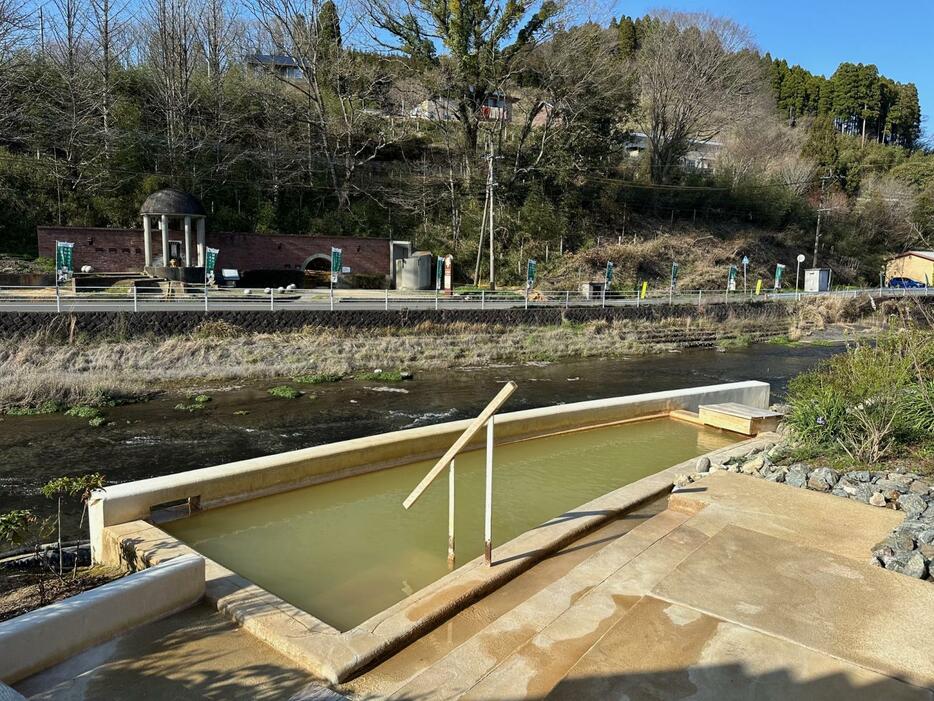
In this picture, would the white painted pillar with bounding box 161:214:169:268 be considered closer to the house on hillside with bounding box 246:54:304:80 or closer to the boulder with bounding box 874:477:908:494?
the house on hillside with bounding box 246:54:304:80

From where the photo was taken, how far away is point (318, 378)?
17.7 metres

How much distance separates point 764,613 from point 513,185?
3954 centimetres

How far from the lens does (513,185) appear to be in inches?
1636

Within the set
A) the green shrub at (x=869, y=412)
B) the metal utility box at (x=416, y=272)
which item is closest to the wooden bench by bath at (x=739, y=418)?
the green shrub at (x=869, y=412)

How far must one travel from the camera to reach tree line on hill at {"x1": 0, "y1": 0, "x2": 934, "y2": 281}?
34094 mm

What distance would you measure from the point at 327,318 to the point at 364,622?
1884 centimetres

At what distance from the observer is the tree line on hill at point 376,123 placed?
34.1 metres

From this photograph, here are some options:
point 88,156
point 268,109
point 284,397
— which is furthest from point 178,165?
point 284,397

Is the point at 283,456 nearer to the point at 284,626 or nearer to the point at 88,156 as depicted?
the point at 284,626

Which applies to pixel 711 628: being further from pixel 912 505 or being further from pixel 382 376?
pixel 382 376

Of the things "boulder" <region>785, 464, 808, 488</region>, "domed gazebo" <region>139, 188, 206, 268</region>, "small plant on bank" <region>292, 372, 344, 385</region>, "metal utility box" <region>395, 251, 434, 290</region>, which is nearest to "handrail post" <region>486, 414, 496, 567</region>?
"boulder" <region>785, 464, 808, 488</region>

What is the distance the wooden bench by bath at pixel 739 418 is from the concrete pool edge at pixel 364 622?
4.78 metres

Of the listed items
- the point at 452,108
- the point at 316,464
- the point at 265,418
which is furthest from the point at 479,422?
the point at 452,108

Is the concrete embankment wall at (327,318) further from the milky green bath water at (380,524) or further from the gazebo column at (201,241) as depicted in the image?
the milky green bath water at (380,524)
